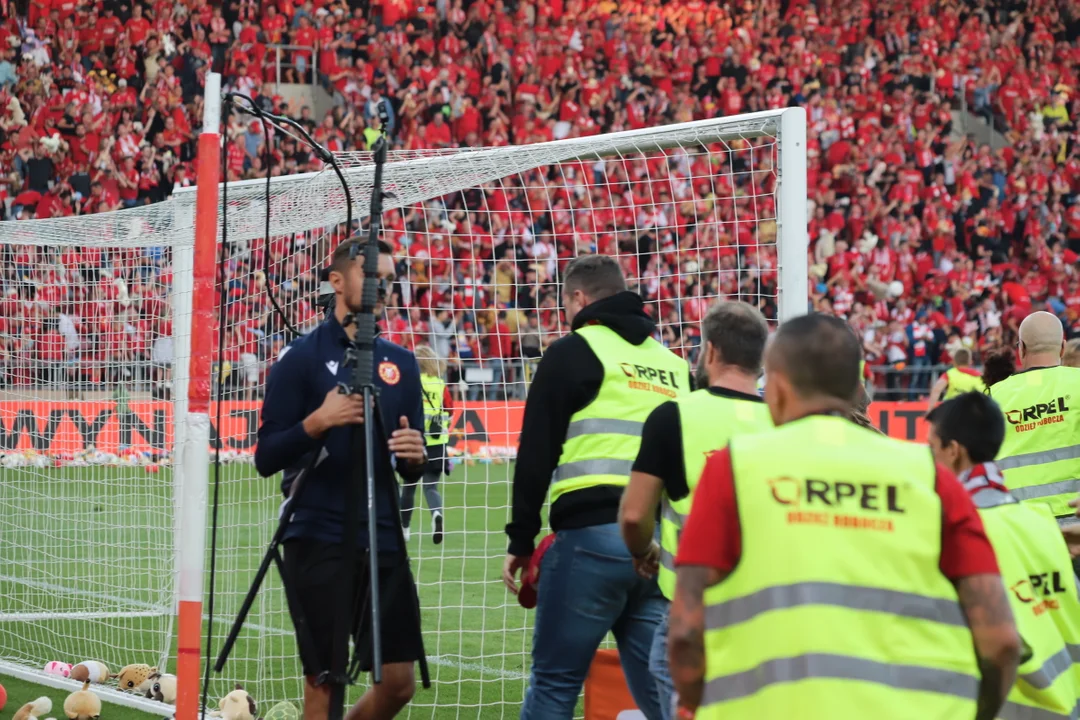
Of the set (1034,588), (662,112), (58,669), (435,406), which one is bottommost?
(58,669)

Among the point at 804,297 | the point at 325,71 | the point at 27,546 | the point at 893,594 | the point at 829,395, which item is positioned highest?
the point at 325,71

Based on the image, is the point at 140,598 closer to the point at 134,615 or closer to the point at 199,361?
the point at 134,615

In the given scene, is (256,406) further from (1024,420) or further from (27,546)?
(1024,420)

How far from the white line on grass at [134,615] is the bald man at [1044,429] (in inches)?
121

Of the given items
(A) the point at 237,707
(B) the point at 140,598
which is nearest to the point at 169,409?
(B) the point at 140,598

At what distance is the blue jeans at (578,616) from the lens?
437cm

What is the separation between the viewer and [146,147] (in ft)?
72.0

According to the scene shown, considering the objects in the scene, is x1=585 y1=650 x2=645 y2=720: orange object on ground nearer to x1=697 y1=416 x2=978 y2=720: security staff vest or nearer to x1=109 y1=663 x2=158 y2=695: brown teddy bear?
x1=109 y1=663 x2=158 y2=695: brown teddy bear

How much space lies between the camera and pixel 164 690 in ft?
22.3

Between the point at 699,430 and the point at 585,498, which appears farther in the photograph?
the point at 585,498

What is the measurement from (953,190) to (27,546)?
77.1 ft

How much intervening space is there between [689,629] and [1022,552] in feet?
4.46

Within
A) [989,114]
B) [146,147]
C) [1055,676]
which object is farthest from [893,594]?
[989,114]

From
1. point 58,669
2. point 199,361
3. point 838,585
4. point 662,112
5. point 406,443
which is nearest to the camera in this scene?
point 838,585
